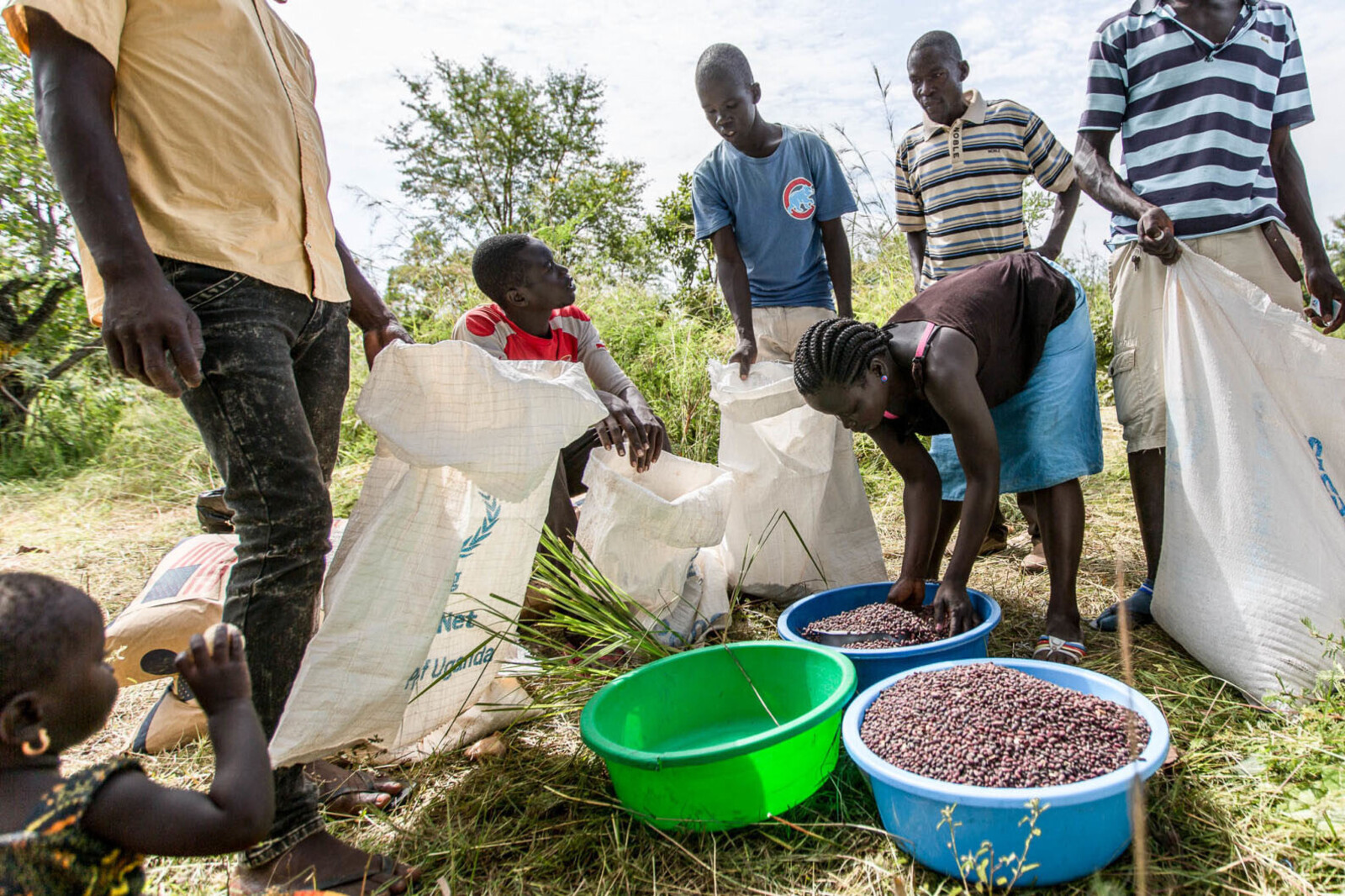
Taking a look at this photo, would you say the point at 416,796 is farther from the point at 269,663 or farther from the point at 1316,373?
the point at 1316,373

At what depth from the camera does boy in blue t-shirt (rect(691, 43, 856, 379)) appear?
101 inches

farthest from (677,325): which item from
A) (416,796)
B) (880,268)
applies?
(416,796)

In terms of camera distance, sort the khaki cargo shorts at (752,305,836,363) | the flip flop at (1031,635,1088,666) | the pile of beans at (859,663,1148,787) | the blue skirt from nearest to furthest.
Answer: the pile of beans at (859,663,1148,787) → the flip flop at (1031,635,1088,666) → the blue skirt → the khaki cargo shorts at (752,305,836,363)

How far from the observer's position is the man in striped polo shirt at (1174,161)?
1915mm

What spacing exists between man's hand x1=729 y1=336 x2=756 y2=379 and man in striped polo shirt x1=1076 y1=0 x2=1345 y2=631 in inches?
38.7

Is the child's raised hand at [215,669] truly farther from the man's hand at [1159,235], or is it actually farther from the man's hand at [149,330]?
the man's hand at [1159,235]

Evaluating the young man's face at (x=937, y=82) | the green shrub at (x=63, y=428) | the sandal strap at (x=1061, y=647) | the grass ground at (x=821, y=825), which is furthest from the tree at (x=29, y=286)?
the sandal strap at (x=1061, y=647)

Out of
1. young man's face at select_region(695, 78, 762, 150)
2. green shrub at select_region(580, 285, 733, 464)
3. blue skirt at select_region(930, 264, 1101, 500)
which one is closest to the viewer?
blue skirt at select_region(930, 264, 1101, 500)

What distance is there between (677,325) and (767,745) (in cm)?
329

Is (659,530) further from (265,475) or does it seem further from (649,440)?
(265,475)

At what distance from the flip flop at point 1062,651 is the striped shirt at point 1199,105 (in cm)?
102

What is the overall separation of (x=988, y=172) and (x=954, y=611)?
147 cm

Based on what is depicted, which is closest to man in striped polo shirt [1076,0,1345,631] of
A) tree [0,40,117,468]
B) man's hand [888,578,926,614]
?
man's hand [888,578,926,614]

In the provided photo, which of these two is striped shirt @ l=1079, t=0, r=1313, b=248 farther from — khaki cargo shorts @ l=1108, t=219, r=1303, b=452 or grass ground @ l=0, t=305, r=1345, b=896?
grass ground @ l=0, t=305, r=1345, b=896
